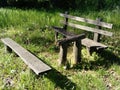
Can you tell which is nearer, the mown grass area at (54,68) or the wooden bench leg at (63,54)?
the mown grass area at (54,68)

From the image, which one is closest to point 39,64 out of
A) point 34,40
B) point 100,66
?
point 100,66

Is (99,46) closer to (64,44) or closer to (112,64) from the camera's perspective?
(112,64)

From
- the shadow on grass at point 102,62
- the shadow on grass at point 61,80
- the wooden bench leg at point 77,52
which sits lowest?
the shadow on grass at point 61,80

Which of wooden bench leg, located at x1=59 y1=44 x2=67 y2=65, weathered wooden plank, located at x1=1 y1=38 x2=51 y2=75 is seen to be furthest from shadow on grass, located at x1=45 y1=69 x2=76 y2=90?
weathered wooden plank, located at x1=1 y1=38 x2=51 y2=75

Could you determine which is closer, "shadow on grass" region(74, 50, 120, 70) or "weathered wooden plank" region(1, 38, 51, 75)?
"weathered wooden plank" region(1, 38, 51, 75)

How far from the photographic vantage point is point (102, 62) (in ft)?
22.5

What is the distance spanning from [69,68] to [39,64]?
118 centimetres

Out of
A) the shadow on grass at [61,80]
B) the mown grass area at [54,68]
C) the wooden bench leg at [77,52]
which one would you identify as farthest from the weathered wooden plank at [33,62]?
the wooden bench leg at [77,52]

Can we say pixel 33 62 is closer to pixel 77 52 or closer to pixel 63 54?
pixel 63 54

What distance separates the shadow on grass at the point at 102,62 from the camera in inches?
260

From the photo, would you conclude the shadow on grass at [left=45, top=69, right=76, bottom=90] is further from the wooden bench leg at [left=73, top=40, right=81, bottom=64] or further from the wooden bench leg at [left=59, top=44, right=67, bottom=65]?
the wooden bench leg at [left=73, top=40, right=81, bottom=64]

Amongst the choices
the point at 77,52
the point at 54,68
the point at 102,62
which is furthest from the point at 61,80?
the point at 102,62

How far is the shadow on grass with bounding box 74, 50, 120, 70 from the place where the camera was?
21.7 feet

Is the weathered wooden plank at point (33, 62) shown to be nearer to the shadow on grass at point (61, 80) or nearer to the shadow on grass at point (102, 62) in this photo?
the shadow on grass at point (61, 80)
